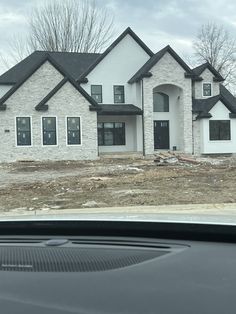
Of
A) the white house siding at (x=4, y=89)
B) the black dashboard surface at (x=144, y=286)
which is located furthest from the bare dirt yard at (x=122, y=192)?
the white house siding at (x=4, y=89)

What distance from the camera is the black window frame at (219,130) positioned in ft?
132

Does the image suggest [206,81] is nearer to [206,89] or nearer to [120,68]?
[206,89]

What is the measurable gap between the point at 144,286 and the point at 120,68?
39777 millimetres

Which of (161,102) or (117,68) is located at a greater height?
(117,68)

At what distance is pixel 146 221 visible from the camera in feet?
8.18

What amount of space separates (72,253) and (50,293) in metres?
0.35

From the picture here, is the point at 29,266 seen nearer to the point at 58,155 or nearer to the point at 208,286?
the point at 208,286

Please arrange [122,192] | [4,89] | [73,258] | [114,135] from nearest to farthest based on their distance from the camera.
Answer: [73,258] → [122,192] → [4,89] → [114,135]

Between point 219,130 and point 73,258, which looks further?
point 219,130

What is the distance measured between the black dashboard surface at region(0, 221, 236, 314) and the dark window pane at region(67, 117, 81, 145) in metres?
33.8

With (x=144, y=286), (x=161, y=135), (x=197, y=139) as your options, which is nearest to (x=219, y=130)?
(x=197, y=139)

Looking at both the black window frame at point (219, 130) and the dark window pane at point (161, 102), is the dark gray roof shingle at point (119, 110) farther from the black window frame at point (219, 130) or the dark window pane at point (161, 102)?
the black window frame at point (219, 130)

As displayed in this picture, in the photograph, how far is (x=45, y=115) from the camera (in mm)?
35344

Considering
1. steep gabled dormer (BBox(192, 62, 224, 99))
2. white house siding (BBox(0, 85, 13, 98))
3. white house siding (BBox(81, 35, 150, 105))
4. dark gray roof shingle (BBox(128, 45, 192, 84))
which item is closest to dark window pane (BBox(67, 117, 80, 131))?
white house siding (BBox(81, 35, 150, 105))
